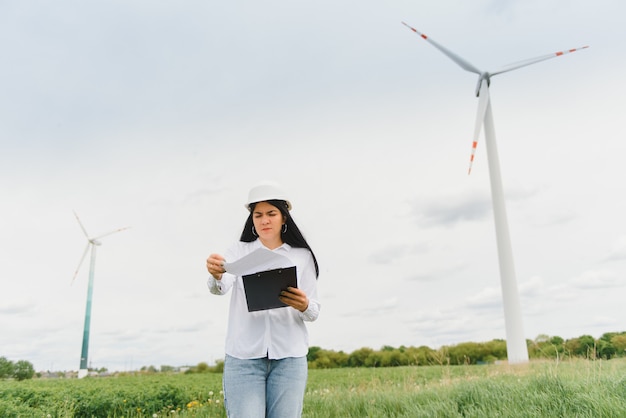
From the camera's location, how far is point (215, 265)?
320 centimetres

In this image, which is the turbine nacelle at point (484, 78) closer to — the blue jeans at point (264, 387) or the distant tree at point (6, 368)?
the distant tree at point (6, 368)

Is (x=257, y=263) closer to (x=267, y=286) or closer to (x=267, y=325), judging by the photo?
(x=267, y=286)

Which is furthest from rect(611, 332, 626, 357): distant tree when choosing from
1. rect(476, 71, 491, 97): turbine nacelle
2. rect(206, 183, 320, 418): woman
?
rect(476, 71, 491, 97): turbine nacelle

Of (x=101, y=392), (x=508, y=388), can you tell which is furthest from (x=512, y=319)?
(x=101, y=392)

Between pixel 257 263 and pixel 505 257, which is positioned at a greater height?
pixel 505 257

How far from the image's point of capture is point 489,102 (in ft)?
67.3

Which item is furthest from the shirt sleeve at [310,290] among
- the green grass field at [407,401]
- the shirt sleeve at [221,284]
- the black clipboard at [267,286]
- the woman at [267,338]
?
the green grass field at [407,401]

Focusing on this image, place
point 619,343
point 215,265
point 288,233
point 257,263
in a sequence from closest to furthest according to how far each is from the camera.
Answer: point 257,263 < point 215,265 < point 288,233 < point 619,343

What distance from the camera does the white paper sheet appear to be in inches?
120

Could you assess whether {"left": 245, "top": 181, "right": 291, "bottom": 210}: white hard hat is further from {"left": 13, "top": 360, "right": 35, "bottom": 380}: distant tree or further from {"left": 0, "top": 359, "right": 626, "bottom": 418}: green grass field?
{"left": 13, "top": 360, "right": 35, "bottom": 380}: distant tree

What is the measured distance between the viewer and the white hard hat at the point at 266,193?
3420mm

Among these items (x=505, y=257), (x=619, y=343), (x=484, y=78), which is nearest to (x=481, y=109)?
(x=484, y=78)

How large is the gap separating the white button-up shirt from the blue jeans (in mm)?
55

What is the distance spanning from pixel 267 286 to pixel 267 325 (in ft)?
0.91
